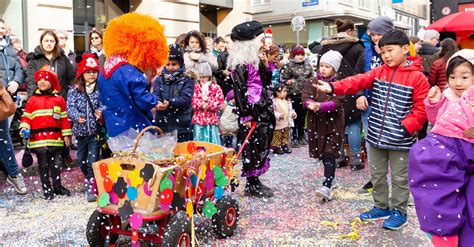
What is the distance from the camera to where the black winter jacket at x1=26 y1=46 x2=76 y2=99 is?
6.62m

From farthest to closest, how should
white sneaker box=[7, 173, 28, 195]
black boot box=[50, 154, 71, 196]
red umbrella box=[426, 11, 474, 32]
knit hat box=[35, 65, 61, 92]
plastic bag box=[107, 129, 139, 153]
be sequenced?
red umbrella box=[426, 11, 474, 32]
white sneaker box=[7, 173, 28, 195]
black boot box=[50, 154, 71, 196]
knit hat box=[35, 65, 61, 92]
plastic bag box=[107, 129, 139, 153]

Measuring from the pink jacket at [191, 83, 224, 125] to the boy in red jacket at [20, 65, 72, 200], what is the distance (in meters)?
1.76

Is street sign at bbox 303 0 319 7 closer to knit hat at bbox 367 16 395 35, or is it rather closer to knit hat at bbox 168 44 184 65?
knit hat at bbox 367 16 395 35

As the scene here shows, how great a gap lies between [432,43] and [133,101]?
6623mm

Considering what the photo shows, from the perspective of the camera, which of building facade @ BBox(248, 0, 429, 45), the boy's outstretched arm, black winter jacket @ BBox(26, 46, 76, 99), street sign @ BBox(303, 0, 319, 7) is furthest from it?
street sign @ BBox(303, 0, 319, 7)

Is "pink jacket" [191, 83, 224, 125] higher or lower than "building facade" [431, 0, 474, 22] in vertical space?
lower

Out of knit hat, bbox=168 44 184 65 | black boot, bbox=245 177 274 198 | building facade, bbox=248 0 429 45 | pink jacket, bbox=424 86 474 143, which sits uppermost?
building facade, bbox=248 0 429 45

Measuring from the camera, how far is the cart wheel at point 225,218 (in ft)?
13.4

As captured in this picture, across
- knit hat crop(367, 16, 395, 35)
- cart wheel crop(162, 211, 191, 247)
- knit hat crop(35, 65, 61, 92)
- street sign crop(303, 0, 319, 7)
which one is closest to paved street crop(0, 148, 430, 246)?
cart wheel crop(162, 211, 191, 247)

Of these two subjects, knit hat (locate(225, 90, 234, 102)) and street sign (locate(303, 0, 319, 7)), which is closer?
knit hat (locate(225, 90, 234, 102))

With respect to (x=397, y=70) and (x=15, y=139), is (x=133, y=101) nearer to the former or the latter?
(x=397, y=70)

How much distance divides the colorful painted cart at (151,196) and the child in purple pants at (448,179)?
67.8 inches

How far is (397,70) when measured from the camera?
4.31m

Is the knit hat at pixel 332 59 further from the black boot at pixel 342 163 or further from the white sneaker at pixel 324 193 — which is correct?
the black boot at pixel 342 163
